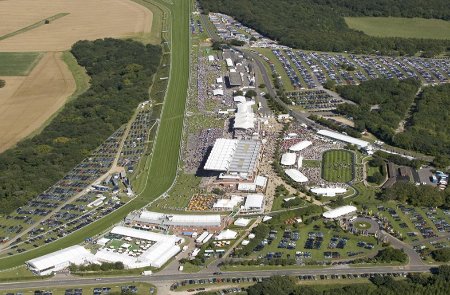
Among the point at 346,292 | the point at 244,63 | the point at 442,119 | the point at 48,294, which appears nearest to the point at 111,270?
the point at 48,294

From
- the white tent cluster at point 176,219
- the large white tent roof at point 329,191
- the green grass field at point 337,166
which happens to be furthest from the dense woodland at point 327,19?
the white tent cluster at point 176,219

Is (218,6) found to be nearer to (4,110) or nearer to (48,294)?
(4,110)

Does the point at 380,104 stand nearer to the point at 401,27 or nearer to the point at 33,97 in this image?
the point at 401,27

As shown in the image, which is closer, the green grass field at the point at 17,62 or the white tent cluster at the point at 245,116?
the white tent cluster at the point at 245,116

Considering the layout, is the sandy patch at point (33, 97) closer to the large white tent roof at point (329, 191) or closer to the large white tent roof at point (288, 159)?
the large white tent roof at point (288, 159)

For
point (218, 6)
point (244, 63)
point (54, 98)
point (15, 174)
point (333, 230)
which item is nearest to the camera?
point (333, 230)

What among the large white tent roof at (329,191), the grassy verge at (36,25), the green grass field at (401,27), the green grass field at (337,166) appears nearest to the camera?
the large white tent roof at (329,191)
